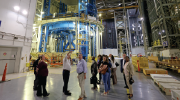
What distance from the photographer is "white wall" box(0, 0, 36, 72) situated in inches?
282

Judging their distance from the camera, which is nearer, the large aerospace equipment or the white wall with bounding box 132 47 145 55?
the large aerospace equipment

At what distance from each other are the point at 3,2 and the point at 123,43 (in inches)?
1121

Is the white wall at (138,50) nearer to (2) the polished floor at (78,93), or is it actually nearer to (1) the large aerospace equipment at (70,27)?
(1) the large aerospace equipment at (70,27)

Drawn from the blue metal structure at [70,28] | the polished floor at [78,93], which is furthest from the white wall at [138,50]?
the polished floor at [78,93]

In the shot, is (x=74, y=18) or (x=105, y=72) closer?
(x=105, y=72)

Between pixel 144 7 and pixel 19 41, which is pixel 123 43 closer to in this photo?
pixel 144 7

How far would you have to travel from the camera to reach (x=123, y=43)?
27.9 metres

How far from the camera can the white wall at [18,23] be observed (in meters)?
7.15

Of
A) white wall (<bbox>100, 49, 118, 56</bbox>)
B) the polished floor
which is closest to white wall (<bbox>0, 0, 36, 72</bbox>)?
the polished floor

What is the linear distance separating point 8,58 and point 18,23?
11.8 ft

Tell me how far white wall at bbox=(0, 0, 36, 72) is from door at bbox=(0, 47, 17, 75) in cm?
43

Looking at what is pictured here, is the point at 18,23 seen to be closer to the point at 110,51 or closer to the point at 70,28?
the point at 70,28

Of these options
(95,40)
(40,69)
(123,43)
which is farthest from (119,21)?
(40,69)

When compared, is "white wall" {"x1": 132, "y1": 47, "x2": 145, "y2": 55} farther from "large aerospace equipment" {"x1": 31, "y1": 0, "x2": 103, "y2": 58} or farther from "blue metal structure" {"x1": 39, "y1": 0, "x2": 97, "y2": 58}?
"blue metal structure" {"x1": 39, "y1": 0, "x2": 97, "y2": 58}
